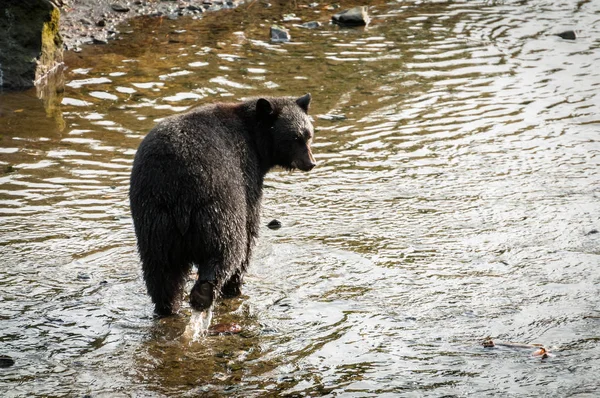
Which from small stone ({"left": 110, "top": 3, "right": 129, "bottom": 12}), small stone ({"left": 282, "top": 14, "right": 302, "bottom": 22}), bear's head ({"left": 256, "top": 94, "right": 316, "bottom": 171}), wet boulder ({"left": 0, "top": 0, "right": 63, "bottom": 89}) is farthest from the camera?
small stone ({"left": 282, "top": 14, "right": 302, "bottom": 22})

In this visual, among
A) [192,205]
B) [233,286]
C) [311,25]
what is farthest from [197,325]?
[311,25]

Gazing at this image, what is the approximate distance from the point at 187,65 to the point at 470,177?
5.58 metres

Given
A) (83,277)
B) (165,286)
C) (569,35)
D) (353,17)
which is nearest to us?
(165,286)

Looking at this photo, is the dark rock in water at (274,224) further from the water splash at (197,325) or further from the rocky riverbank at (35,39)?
the rocky riverbank at (35,39)

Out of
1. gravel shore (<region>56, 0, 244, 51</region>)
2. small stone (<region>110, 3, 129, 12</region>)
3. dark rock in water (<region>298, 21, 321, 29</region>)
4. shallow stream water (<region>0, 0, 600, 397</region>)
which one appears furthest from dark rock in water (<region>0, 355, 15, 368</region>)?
small stone (<region>110, 3, 129, 12</region>)

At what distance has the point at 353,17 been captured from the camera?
15812 mm

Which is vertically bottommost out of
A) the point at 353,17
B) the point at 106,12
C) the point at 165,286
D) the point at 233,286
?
the point at 233,286

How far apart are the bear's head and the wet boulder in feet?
19.8

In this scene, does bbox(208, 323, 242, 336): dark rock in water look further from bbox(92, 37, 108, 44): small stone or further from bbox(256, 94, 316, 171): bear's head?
bbox(92, 37, 108, 44): small stone

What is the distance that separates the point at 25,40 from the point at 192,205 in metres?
7.58

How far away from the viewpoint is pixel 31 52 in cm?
→ 1244

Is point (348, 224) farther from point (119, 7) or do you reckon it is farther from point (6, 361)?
point (119, 7)

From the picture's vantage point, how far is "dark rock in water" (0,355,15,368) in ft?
18.6

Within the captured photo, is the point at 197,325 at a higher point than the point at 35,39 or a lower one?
lower
